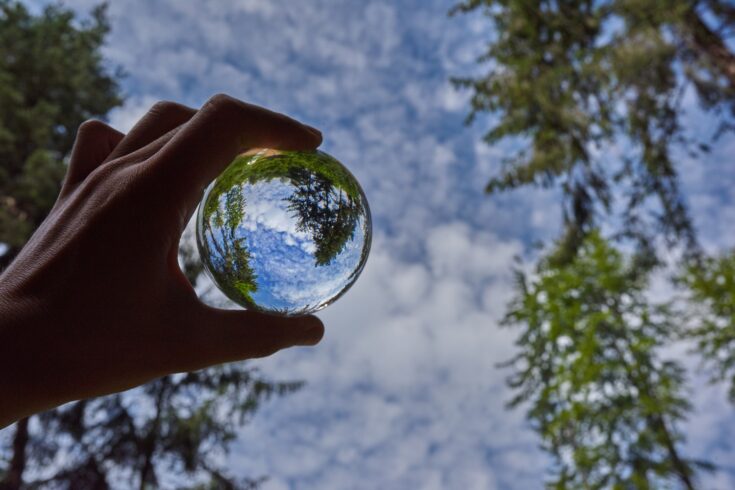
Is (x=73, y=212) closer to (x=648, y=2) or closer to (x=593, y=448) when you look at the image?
(x=648, y=2)

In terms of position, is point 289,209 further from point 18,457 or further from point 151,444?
point 18,457

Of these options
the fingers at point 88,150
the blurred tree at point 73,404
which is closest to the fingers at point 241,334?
the fingers at point 88,150

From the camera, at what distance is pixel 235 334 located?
164 centimetres

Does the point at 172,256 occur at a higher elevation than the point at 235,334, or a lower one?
higher

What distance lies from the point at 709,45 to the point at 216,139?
11396 mm

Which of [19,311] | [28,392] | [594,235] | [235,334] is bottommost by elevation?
[28,392]

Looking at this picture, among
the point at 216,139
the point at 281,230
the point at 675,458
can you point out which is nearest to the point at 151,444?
the point at 281,230

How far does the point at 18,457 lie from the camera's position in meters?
10.1

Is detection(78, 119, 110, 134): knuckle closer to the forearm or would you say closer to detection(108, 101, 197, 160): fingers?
detection(108, 101, 197, 160): fingers

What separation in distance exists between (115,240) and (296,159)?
2.16 feet

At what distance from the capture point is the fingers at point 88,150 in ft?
6.16

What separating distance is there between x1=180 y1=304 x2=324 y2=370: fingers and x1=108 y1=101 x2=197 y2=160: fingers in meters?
0.68

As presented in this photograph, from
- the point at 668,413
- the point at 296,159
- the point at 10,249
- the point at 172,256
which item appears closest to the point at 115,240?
the point at 172,256

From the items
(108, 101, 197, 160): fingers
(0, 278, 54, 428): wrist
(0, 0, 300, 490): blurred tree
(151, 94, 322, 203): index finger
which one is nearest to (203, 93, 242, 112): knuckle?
(151, 94, 322, 203): index finger
